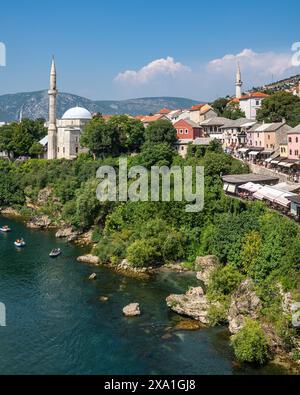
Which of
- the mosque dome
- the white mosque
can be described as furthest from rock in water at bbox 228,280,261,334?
the mosque dome

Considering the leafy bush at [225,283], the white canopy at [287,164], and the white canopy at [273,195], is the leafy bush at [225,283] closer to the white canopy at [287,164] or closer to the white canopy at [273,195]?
the white canopy at [273,195]

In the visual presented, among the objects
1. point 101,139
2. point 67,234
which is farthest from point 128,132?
point 67,234

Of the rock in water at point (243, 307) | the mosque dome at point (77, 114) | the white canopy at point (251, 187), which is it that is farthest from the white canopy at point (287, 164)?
the mosque dome at point (77, 114)

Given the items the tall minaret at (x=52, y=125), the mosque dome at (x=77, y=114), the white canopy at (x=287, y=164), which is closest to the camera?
the white canopy at (x=287, y=164)

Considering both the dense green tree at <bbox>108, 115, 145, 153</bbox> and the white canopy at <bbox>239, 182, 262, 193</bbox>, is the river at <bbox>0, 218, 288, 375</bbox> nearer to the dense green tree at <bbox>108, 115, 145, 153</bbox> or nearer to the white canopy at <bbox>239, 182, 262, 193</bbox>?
the white canopy at <bbox>239, 182, 262, 193</bbox>
